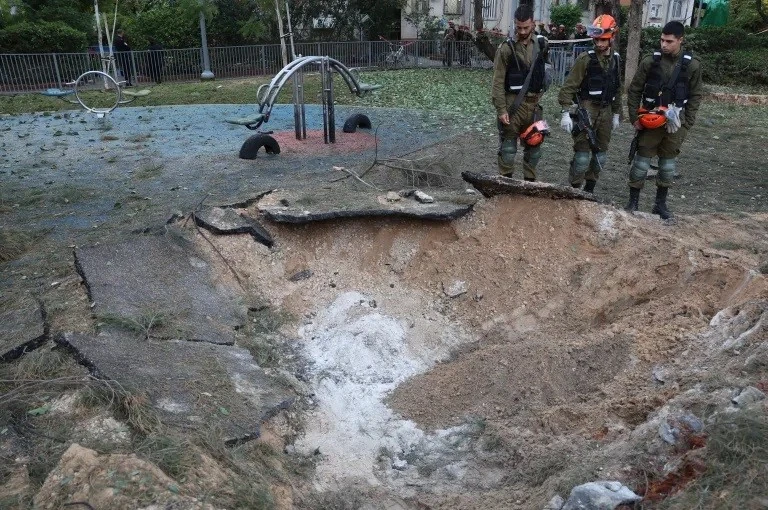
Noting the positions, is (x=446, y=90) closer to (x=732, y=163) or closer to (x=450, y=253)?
(x=732, y=163)

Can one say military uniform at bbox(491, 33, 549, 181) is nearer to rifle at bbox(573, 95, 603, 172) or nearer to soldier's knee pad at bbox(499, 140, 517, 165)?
soldier's knee pad at bbox(499, 140, 517, 165)

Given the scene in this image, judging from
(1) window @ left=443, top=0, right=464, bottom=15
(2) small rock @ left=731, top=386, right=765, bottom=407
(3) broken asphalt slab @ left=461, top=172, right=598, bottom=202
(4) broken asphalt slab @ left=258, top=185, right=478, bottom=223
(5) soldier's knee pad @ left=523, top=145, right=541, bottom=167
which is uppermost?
(1) window @ left=443, top=0, right=464, bottom=15

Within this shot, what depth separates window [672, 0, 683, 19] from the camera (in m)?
26.5

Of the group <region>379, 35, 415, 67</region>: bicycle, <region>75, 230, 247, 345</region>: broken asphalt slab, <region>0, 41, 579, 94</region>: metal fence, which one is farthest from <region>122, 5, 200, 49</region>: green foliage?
<region>75, 230, 247, 345</region>: broken asphalt slab

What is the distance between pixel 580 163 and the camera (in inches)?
237

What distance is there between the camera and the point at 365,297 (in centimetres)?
511

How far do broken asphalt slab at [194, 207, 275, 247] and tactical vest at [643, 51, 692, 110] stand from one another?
3403mm

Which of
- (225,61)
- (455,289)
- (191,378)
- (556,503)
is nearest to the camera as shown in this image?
(556,503)

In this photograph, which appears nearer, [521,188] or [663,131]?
[521,188]

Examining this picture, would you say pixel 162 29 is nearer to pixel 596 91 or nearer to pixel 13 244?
pixel 13 244

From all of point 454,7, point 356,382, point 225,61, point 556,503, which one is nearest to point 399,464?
point 356,382

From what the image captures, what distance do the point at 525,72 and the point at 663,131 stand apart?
1.29 m

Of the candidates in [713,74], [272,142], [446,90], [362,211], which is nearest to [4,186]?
[272,142]

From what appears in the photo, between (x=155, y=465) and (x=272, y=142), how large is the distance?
236 inches
